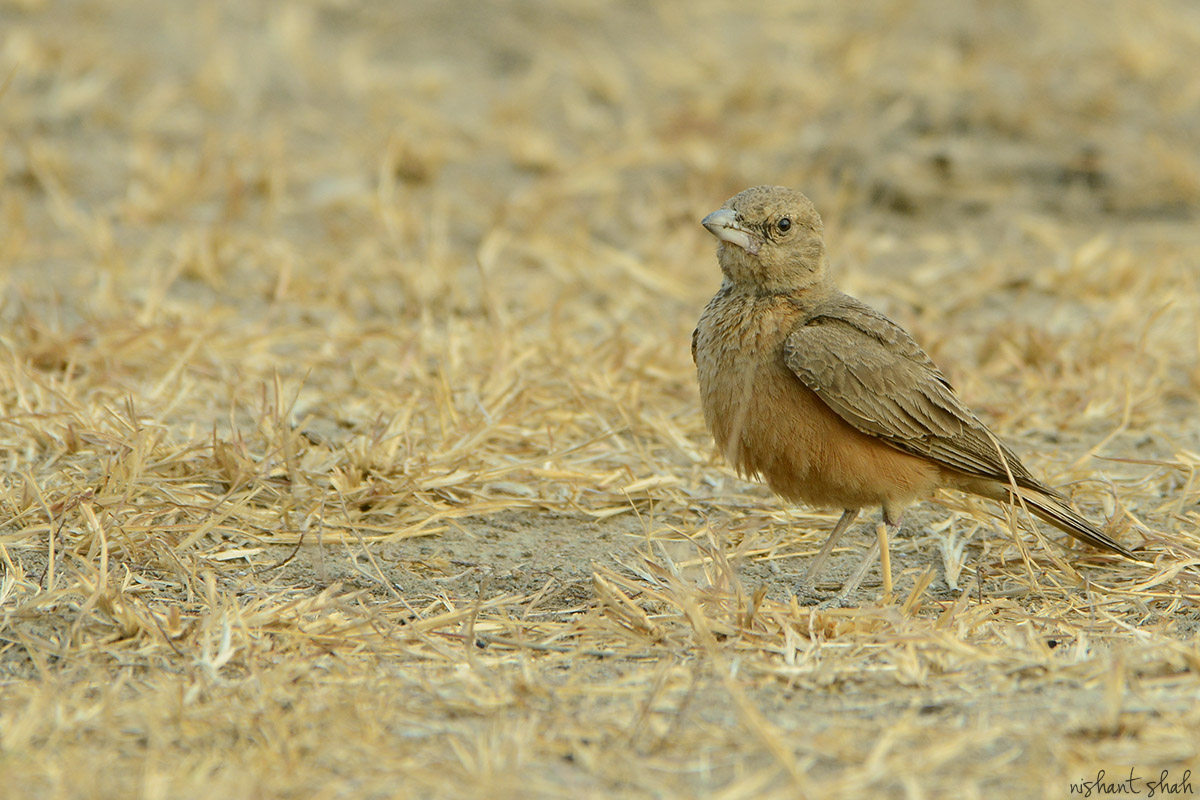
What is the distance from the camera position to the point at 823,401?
4.70 m

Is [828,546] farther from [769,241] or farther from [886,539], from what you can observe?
[769,241]

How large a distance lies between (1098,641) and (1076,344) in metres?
3.01

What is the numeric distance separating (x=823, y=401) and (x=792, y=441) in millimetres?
180

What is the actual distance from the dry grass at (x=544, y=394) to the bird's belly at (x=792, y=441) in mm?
359

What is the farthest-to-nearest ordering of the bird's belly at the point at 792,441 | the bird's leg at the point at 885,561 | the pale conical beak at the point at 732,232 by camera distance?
the pale conical beak at the point at 732,232, the bird's belly at the point at 792,441, the bird's leg at the point at 885,561

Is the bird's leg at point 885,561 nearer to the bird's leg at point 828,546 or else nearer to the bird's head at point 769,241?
the bird's leg at point 828,546

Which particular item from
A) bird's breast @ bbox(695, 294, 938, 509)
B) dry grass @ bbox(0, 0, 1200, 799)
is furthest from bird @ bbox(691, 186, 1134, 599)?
dry grass @ bbox(0, 0, 1200, 799)

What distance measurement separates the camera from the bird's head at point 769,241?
5.04m

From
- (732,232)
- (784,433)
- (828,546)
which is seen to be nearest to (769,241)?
(732,232)

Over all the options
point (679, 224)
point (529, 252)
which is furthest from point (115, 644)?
point (679, 224)

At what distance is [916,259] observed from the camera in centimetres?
835

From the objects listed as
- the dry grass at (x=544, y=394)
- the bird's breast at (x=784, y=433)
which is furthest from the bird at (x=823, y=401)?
the dry grass at (x=544, y=394)

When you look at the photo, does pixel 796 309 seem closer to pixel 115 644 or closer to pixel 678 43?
pixel 115 644

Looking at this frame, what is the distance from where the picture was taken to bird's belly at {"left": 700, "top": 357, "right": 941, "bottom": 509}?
465 cm
